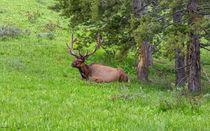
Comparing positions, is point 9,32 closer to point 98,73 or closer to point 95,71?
point 95,71

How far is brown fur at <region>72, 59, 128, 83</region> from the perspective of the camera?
12.0 meters

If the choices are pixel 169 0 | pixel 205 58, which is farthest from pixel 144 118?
pixel 205 58

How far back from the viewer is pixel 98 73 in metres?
12.4

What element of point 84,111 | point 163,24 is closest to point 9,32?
point 163,24

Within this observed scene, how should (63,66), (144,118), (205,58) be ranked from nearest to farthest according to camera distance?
(144,118) < (63,66) < (205,58)

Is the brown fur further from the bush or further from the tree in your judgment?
the bush

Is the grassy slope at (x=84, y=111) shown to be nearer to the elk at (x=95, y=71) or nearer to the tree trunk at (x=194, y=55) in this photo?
the elk at (x=95, y=71)

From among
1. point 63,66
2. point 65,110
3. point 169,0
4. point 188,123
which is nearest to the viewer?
point 188,123

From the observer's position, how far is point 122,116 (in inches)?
199

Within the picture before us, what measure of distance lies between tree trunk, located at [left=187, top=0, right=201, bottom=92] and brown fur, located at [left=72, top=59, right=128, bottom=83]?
361cm

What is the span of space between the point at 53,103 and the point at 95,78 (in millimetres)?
6066

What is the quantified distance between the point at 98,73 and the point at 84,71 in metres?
0.77

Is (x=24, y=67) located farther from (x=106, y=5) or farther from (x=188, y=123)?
(x=188, y=123)

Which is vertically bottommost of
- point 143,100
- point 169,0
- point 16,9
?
point 143,100
